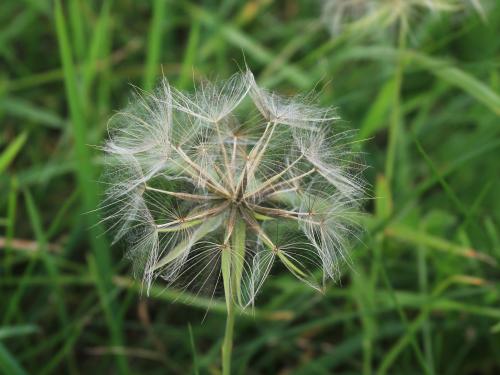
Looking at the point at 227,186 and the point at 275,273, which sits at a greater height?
the point at 227,186

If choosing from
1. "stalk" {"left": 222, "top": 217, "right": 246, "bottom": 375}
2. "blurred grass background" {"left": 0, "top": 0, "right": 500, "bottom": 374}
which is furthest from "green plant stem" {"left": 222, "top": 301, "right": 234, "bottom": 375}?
"blurred grass background" {"left": 0, "top": 0, "right": 500, "bottom": 374}

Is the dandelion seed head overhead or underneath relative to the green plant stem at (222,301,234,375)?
overhead

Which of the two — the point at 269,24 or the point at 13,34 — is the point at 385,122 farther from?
the point at 13,34

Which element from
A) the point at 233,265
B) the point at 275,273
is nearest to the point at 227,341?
the point at 233,265

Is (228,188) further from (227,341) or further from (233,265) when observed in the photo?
(227,341)

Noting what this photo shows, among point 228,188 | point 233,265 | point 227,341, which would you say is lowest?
point 227,341

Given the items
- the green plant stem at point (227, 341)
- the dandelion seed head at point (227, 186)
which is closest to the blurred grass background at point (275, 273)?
the dandelion seed head at point (227, 186)

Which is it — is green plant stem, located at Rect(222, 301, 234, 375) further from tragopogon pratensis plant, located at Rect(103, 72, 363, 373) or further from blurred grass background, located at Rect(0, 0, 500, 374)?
blurred grass background, located at Rect(0, 0, 500, 374)
